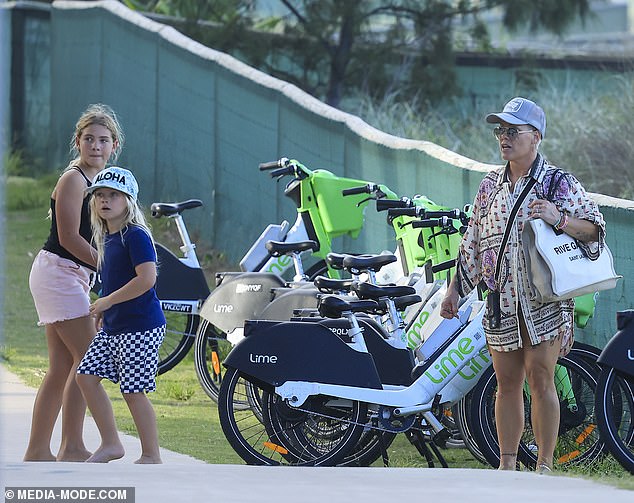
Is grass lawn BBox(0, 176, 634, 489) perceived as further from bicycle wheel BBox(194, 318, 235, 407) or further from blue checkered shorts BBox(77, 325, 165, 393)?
blue checkered shorts BBox(77, 325, 165, 393)

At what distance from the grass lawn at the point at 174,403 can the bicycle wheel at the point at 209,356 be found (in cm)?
16

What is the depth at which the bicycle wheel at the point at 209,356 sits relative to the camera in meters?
9.91

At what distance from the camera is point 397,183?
11.6m

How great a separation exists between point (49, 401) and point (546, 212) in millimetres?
2561

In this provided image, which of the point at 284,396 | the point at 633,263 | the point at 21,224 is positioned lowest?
the point at 21,224

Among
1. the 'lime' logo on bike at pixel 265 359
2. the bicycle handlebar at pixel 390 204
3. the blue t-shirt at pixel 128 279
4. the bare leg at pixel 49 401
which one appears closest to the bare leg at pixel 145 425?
the blue t-shirt at pixel 128 279

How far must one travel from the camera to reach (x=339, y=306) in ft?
25.3

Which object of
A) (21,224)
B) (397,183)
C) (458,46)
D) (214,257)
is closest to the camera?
(397,183)

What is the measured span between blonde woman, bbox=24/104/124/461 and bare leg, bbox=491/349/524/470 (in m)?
1.96

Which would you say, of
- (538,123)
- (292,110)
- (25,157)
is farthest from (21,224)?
(538,123)

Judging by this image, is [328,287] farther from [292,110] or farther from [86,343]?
[292,110]

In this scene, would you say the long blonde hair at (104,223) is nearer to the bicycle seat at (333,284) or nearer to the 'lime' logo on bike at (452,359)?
the bicycle seat at (333,284)

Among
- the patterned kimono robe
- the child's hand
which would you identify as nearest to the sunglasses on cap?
the patterned kimono robe

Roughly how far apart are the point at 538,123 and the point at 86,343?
238cm
